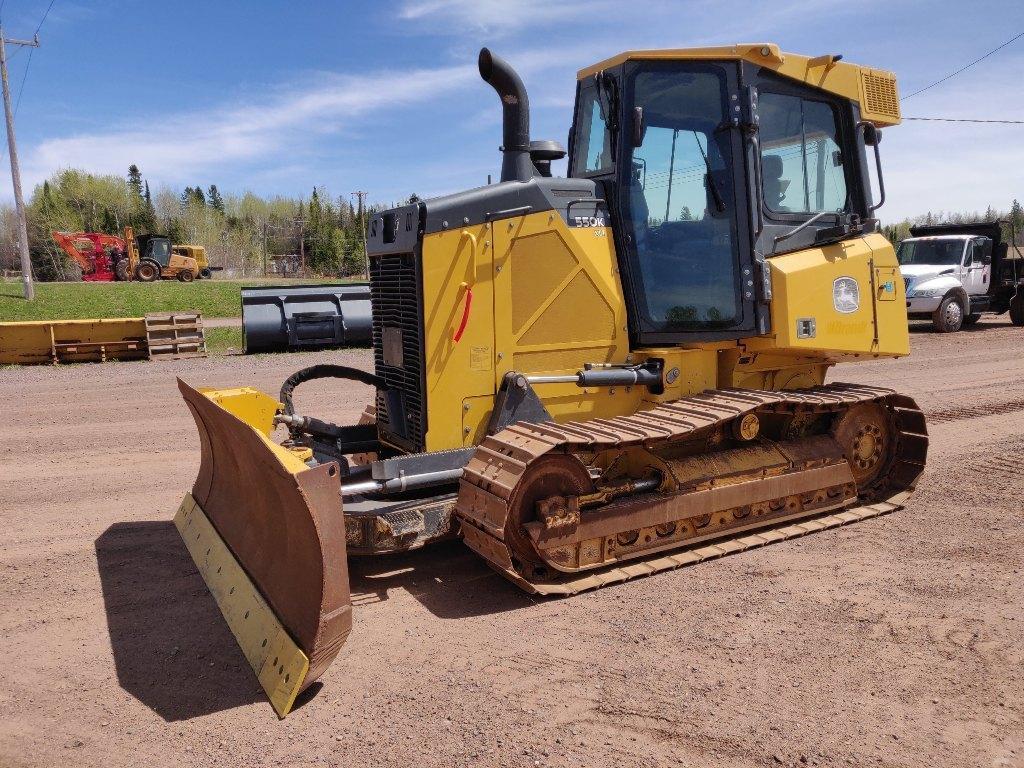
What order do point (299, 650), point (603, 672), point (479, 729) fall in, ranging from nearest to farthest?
point (479, 729), point (299, 650), point (603, 672)

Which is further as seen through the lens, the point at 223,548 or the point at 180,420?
the point at 180,420

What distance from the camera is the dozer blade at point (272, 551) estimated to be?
3562 millimetres

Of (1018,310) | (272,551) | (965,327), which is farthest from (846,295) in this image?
(1018,310)

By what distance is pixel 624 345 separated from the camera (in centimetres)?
564

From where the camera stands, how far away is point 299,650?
360 cm

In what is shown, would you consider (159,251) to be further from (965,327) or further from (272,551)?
(272,551)

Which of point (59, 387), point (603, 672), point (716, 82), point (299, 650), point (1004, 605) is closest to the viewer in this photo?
point (299, 650)

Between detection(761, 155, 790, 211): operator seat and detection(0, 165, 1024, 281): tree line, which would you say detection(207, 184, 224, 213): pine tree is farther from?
detection(761, 155, 790, 211): operator seat

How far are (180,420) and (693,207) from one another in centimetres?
728

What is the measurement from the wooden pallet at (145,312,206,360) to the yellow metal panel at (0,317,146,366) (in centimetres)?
27

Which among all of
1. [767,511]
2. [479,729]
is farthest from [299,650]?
[767,511]

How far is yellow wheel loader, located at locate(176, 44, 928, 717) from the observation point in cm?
486

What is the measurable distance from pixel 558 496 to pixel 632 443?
2.18 ft

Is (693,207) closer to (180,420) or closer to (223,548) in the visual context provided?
(223,548)
